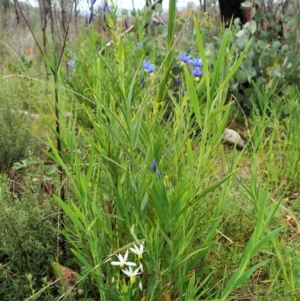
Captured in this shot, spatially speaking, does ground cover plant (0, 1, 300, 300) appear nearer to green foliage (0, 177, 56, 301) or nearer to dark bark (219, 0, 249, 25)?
green foliage (0, 177, 56, 301)

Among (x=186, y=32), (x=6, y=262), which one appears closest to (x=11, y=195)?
(x=6, y=262)

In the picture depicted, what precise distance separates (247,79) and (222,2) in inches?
55.5

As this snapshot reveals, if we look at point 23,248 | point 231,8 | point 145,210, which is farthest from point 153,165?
point 231,8

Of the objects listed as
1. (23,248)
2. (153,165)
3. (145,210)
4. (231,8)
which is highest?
(231,8)

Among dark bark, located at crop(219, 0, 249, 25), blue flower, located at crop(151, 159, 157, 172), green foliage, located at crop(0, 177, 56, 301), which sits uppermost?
dark bark, located at crop(219, 0, 249, 25)

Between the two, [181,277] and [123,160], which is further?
[123,160]

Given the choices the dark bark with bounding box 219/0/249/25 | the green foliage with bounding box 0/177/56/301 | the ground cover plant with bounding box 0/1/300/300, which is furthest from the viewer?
the dark bark with bounding box 219/0/249/25

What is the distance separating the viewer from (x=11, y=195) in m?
1.65

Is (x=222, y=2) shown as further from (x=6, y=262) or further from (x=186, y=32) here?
(x=6, y=262)

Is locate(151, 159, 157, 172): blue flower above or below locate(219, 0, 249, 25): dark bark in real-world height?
below

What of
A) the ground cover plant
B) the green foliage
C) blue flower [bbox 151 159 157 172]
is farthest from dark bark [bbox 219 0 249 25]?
blue flower [bbox 151 159 157 172]

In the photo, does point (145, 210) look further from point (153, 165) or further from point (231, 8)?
point (231, 8)

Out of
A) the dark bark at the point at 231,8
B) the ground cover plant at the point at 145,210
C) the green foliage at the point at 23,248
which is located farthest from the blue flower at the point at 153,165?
the dark bark at the point at 231,8

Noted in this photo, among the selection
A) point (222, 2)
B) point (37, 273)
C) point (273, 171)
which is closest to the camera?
point (37, 273)
